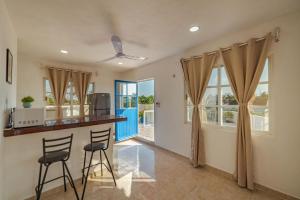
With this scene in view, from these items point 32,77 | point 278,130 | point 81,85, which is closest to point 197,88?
point 278,130

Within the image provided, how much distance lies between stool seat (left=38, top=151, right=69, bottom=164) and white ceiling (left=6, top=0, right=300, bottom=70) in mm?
1875

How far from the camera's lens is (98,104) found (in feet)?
14.3

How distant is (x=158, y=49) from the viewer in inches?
129

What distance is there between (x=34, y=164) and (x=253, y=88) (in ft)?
11.3

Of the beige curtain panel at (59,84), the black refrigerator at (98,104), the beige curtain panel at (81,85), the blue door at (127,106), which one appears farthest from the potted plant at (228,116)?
the beige curtain panel at (59,84)

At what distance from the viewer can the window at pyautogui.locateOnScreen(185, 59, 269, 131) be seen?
2.24 m

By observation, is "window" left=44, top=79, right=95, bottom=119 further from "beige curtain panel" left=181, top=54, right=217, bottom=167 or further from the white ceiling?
"beige curtain panel" left=181, top=54, right=217, bottom=167

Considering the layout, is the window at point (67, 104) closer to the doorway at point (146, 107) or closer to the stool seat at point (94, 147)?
the doorway at point (146, 107)

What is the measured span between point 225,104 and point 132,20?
222 centimetres

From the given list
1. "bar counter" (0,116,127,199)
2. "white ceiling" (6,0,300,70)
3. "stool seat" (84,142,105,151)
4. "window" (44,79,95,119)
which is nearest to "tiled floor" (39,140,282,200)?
"bar counter" (0,116,127,199)

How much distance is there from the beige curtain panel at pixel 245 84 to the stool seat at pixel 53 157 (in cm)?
265

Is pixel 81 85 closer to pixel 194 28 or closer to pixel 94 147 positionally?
pixel 94 147

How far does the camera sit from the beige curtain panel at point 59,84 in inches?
157

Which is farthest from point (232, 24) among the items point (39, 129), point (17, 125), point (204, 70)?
point (17, 125)
